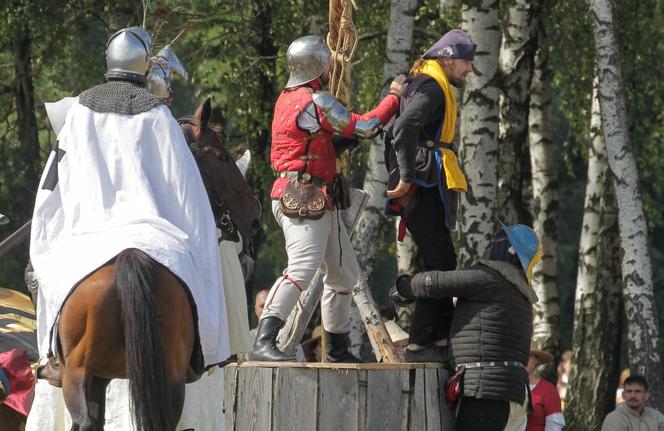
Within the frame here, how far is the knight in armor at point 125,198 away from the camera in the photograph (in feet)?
24.6

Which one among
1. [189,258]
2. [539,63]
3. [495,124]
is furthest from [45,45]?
[189,258]

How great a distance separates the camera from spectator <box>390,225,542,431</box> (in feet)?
30.8

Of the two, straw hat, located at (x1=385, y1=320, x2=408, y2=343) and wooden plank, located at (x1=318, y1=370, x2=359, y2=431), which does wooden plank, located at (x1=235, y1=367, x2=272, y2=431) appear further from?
straw hat, located at (x1=385, y1=320, x2=408, y2=343)

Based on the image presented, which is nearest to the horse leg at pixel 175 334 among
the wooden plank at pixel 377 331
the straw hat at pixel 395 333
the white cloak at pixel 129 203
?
the white cloak at pixel 129 203

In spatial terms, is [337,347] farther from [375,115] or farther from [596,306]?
[596,306]

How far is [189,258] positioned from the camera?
750cm

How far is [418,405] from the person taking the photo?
31.1 feet

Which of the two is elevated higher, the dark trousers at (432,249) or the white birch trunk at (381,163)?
the white birch trunk at (381,163)

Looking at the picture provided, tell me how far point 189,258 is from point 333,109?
198 cm

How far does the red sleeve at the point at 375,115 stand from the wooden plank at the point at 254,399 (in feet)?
4.58

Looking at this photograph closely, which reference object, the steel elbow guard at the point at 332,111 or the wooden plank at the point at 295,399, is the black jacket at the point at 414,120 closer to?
the steel elbow guard at the point at 332,111

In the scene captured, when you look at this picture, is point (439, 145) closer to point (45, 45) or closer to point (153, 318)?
point (153, 318)

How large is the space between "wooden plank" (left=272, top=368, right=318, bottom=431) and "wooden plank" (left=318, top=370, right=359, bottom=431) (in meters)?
0.04

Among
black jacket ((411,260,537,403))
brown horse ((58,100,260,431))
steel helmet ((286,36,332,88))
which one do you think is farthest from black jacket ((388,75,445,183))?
brown horse ((58,100,260,431))
